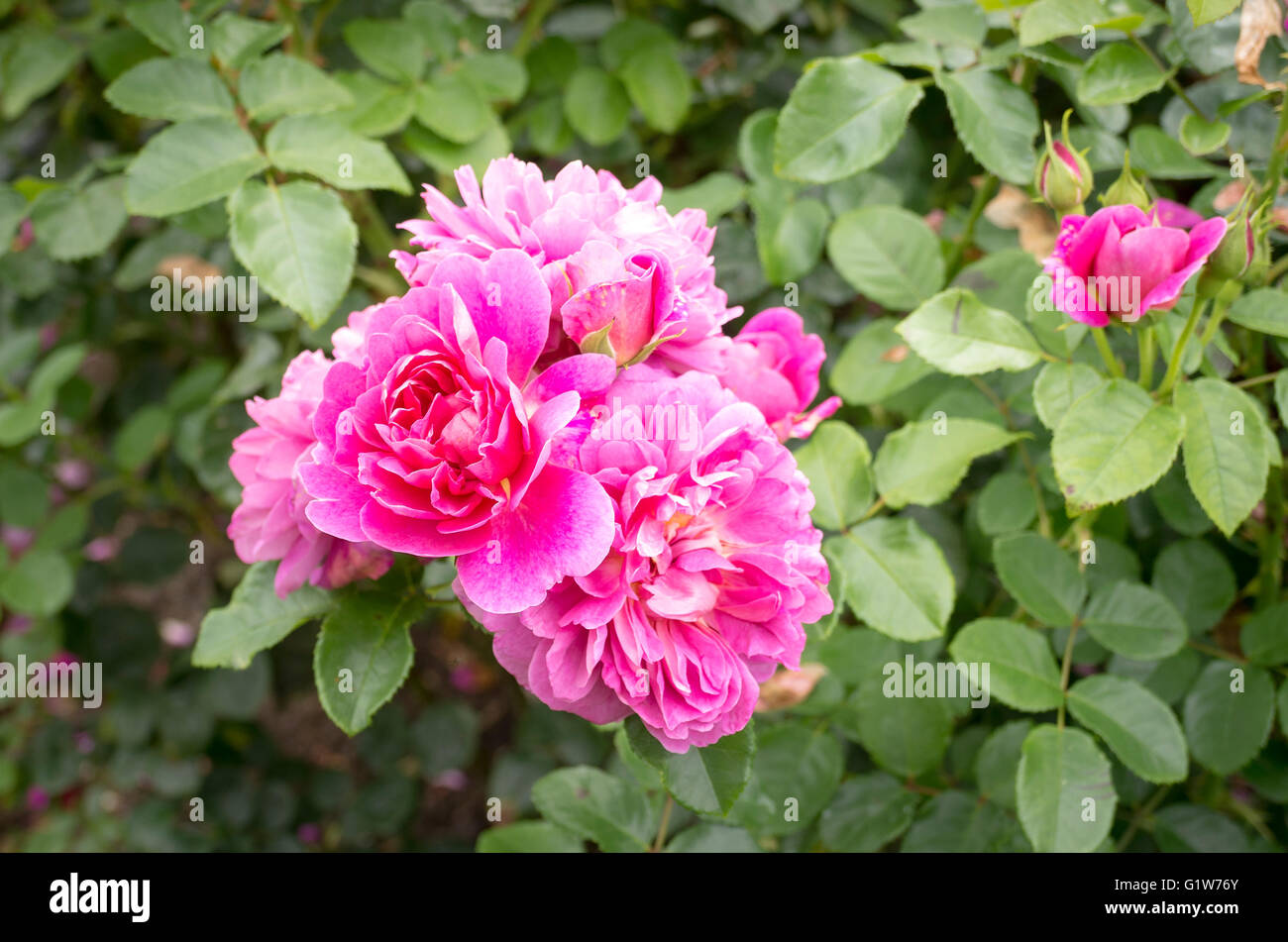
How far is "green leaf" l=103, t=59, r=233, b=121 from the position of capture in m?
1.26

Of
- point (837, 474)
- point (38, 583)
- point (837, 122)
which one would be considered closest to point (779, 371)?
point (837, 474)

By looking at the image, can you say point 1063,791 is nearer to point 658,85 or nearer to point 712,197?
point 712,197

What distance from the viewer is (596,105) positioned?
1.66 metres

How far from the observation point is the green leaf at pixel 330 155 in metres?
1.21

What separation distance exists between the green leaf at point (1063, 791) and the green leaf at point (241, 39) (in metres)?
1.39

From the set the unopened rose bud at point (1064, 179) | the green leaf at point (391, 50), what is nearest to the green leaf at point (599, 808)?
the unopened rose bud at point (1064, 179)

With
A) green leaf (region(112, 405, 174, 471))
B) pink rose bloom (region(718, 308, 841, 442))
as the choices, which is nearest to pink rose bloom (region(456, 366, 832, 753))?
pink rose bloom (region(718, 308, 841, 442))

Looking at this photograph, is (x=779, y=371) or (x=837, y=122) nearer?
(x=779, y=371)

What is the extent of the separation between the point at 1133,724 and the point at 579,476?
2.71 ft

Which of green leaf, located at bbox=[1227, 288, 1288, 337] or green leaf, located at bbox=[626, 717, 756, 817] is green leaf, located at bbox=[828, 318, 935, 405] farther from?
green leaf, located at bbox=[626, 717, 756, 817]

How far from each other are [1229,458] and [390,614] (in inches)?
35.5
